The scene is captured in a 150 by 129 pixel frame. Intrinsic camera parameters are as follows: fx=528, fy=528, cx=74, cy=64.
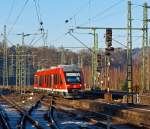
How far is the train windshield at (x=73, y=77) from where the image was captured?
158 feet

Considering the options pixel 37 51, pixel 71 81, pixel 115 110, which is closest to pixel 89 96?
pixel 71 81

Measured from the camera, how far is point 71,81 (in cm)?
4806

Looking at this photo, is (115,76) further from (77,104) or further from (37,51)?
(77,104)

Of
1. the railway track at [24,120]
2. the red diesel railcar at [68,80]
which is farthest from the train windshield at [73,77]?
the railway track at [24,120]

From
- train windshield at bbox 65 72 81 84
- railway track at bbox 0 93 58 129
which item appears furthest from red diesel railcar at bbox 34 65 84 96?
railway track at bbox 0 93 58 129

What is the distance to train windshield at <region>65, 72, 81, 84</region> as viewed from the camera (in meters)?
48.1

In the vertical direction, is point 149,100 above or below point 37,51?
below

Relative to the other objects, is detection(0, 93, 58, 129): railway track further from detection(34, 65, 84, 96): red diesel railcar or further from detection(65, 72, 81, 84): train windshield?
detection(65, 72, 81, 84): train windshield

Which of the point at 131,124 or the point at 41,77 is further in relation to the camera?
the point at 41,77

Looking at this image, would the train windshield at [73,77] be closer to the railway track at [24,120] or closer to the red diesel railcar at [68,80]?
the red diesel railcar at [68,80]

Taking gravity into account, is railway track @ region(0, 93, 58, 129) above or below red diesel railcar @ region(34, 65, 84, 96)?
below

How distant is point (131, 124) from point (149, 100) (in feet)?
69.3

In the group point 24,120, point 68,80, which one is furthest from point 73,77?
point 24,120

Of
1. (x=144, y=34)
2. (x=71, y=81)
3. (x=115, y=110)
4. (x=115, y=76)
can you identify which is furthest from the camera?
(x=115, y=76)
